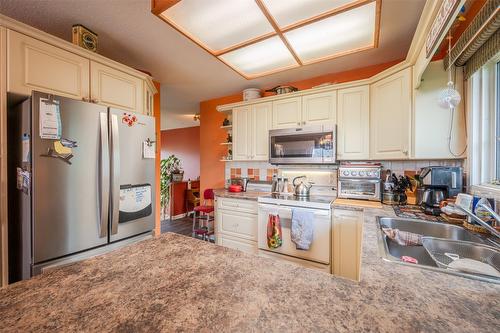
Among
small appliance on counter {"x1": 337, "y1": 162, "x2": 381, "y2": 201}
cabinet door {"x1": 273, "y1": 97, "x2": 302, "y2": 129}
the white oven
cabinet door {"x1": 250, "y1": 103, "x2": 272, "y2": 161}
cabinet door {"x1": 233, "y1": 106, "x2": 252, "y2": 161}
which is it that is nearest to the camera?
the white oven

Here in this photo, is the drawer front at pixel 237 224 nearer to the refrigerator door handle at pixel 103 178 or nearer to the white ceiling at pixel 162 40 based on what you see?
the refrigerator door handle at pixel 103 178

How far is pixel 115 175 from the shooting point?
1.59 meters

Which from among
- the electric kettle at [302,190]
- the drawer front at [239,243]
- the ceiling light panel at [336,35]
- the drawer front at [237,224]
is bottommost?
the drawer front at [239,243]

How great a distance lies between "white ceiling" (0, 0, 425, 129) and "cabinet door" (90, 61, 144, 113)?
1.05 feet

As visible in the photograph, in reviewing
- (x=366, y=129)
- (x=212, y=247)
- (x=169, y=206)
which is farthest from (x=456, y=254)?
(x=169, y=206)

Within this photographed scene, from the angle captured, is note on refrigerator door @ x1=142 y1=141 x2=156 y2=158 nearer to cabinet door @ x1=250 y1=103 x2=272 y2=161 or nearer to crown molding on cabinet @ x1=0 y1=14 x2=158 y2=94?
crown molding on cabinet @ x1=0 y1=14 x2=158 y2=94

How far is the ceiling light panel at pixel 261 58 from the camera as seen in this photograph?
183 cm

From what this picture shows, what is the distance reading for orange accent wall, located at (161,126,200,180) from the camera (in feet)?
20.0

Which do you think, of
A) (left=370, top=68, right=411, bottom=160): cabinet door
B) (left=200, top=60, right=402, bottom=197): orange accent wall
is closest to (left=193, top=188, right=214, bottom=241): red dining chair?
(left=200, top=60, right=402, bottom=197): orange accent wall

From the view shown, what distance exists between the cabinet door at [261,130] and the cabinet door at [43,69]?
1.86m

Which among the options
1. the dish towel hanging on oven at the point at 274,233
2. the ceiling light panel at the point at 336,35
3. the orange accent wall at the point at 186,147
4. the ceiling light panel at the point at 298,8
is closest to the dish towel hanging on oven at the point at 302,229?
the dish towel hanging on oven at the point at 274,233

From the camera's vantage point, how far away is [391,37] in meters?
1.87

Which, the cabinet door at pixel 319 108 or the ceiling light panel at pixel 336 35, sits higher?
the ceiling light panel at pixel 336 35

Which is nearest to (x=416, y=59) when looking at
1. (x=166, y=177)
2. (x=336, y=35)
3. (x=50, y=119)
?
(x=336, y=35)
